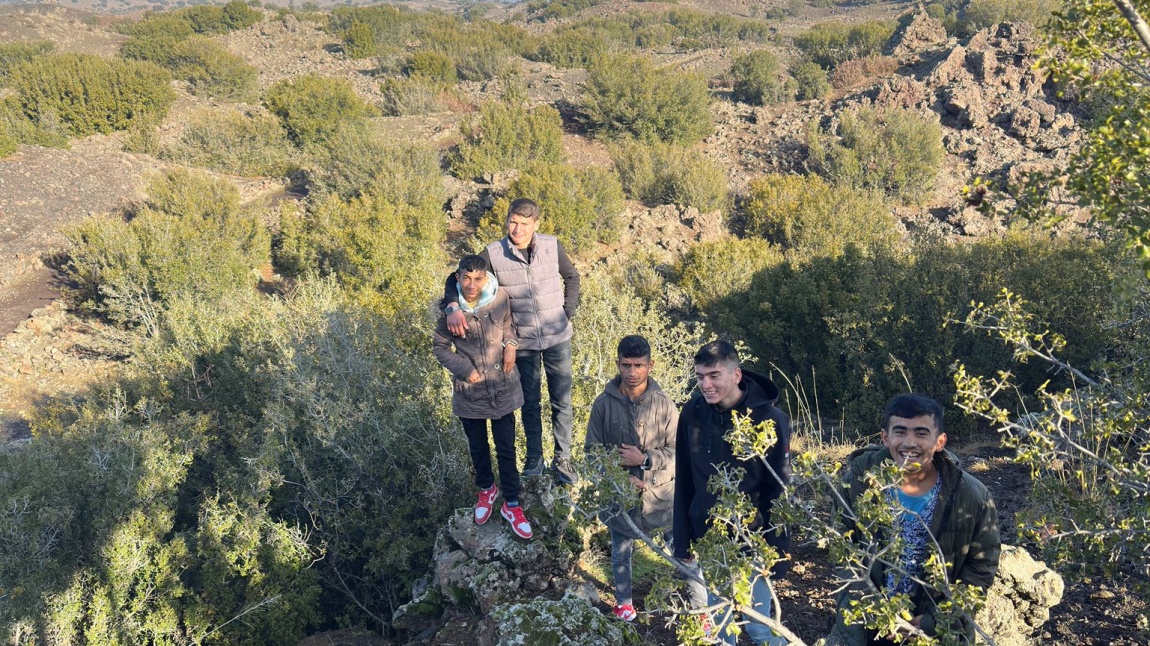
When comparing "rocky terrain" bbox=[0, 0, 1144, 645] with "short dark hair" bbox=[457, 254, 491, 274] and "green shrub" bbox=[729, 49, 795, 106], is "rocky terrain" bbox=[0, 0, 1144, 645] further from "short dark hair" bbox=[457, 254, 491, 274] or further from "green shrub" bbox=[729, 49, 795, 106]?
"short dark hair" bbox=[457, 254, 491, 274]

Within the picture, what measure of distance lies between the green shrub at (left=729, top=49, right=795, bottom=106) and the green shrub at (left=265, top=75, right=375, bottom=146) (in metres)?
11.0

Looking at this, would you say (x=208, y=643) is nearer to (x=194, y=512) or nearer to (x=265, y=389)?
(x=194, y=512)

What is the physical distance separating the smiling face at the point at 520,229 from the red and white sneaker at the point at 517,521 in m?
1.49

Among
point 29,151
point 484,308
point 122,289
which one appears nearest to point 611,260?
point 122,289

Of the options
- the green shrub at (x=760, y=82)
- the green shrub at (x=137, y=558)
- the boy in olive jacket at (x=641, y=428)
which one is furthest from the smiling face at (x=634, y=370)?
the green shrub at (x=760, y=82)

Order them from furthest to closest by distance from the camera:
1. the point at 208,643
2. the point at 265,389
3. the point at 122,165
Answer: the point at 122,165 < the point at 265,389 < the point at 208,643

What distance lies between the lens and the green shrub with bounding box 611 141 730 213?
44.7 feet

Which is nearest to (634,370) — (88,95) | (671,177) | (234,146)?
(671,177)

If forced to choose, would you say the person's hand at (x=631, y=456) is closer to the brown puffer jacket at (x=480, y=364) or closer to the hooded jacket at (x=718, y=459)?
the hooded jacket at (x=718, y=459)

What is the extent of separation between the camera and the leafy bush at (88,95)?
17000mm

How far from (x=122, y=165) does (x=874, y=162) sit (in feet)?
53.5

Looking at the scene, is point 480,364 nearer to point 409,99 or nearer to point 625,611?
point 625,611

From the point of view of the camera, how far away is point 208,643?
425 cm

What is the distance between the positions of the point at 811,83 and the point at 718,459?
19092 millimetres
